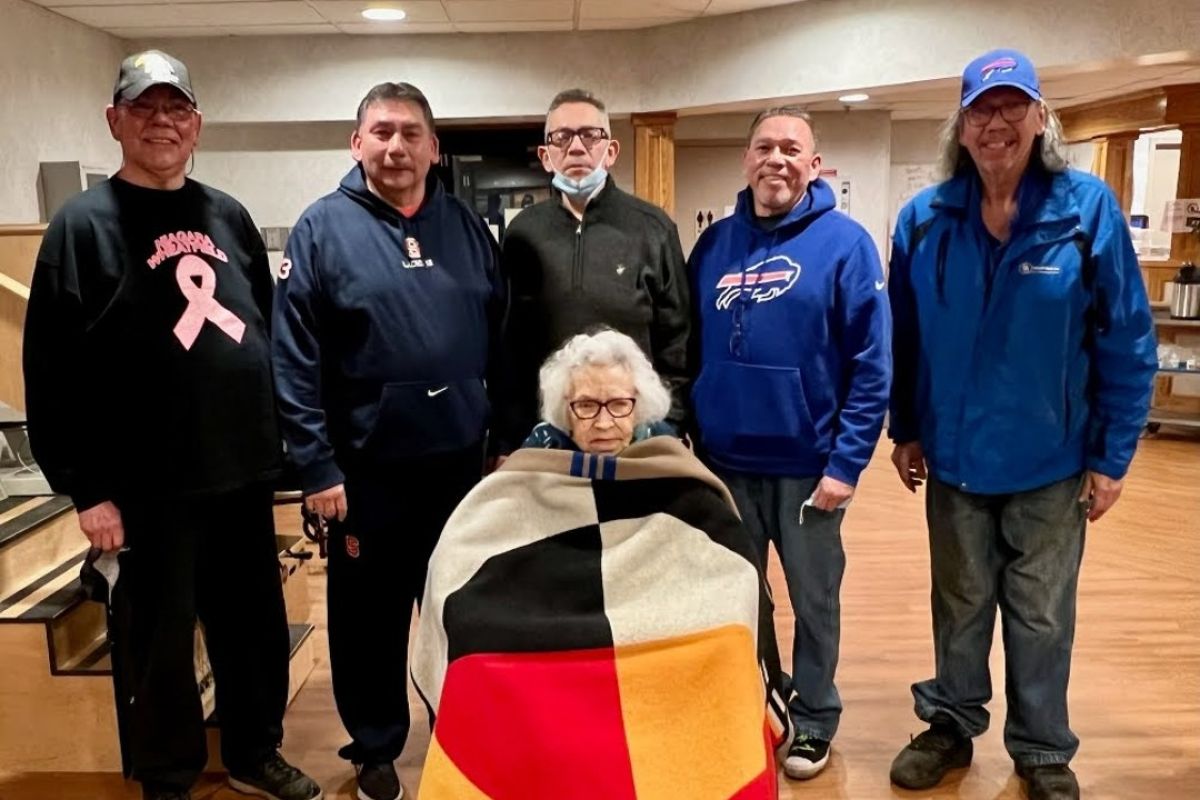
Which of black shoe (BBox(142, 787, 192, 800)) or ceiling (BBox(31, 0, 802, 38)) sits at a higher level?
ceiling (BBox(31, 0, 802, 38))

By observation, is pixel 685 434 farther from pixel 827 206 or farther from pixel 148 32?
pixel 148 32

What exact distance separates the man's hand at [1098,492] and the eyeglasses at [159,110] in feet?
6.92

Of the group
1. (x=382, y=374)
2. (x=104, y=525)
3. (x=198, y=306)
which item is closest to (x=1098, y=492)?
(x=382, y=374)

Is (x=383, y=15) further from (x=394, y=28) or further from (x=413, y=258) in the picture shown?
(x=413, y=258)

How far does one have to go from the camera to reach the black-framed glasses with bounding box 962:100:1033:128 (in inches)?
79.7

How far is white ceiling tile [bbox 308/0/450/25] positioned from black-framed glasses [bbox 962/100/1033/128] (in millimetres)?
3470

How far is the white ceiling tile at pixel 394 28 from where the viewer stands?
17.6ft

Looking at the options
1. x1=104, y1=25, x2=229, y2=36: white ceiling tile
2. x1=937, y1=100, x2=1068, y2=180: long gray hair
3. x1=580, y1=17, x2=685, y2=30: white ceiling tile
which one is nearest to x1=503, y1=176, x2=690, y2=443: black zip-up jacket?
x1=937, y1=100, x2=1068, y2=180: long gray hair

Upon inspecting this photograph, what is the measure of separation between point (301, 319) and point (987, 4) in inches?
158

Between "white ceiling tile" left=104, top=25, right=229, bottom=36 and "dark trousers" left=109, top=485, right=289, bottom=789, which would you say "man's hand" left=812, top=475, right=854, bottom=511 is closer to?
"dark trousers" left=109, top=485, right=289, bottom=789

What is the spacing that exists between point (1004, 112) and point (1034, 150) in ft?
0.41

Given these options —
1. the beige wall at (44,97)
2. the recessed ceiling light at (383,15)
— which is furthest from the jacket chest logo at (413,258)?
the recessed ceiling light at (383,15)

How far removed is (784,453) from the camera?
2217 millimetres

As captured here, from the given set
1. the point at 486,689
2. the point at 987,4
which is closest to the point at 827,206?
the point at 486,689
